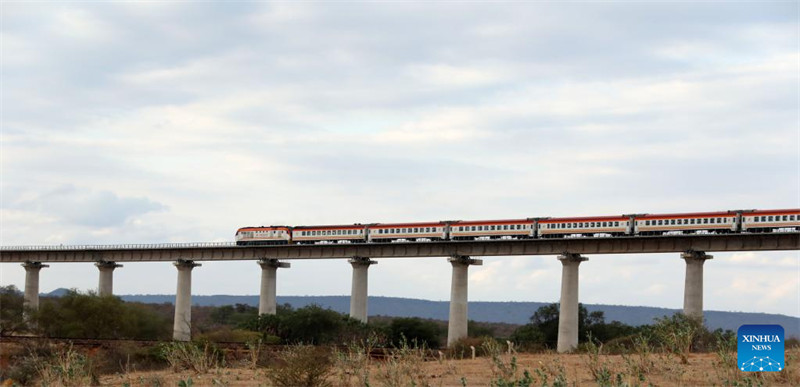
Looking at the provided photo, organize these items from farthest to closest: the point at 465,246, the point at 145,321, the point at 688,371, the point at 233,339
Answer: the point at 145,321 < the point at 465,246 < the point at 233,339 < the point at 688,371

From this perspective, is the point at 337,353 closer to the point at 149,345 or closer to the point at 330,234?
the point at 149,345

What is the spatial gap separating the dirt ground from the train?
3461cm

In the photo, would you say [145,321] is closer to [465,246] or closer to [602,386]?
[465,246]

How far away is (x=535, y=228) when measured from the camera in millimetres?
76312

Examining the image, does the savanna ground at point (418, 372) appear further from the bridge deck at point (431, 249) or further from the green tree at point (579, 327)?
the green tree at point (579, 327)

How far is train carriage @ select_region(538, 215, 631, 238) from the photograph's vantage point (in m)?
72.1

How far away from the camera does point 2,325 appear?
2879 inches

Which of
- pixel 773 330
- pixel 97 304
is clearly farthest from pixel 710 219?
pixel 773 330

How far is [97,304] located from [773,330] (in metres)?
72.4

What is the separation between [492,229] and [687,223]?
1613 cm

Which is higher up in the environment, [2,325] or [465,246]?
[465,246]

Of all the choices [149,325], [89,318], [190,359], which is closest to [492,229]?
[149,325]

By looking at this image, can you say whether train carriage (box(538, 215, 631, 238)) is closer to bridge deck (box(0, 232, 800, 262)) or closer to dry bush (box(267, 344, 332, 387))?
bridge deck (box(0, 232, 800, 262))

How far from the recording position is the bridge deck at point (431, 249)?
6762cm
